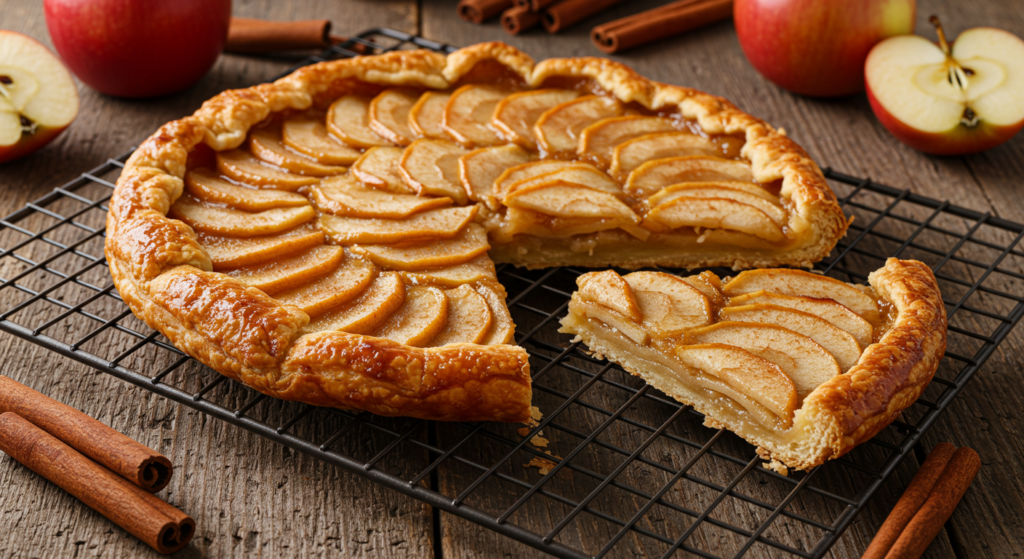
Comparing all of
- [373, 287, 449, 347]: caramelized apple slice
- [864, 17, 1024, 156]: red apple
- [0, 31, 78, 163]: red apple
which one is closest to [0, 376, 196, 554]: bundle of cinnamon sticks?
[373, 287, 449, 347]: caramelized apple slice

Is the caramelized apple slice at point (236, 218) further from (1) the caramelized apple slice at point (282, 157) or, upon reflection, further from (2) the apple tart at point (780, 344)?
(2) the apple tart at point (780, 344)

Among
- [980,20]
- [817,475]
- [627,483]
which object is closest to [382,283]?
[627,483]

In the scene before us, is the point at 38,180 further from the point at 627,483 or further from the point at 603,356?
the point at 627,483

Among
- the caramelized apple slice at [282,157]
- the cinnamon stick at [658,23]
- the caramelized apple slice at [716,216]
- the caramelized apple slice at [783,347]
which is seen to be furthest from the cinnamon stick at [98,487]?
the cinnamon stick at [658,23]

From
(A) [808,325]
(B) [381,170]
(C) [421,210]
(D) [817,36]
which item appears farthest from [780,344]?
(D) [817,36]

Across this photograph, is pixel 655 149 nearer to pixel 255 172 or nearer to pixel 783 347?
pixel 783 347
